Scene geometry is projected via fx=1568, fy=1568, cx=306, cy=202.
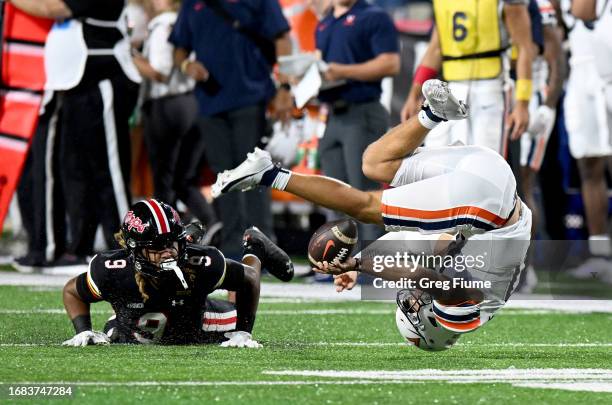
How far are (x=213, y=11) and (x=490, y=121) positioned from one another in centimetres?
252

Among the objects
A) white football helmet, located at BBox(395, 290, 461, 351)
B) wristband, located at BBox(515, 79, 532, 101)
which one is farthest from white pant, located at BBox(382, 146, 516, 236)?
wristband, located at BBox(515, 79, 532, 101)

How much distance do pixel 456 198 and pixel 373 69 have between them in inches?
147

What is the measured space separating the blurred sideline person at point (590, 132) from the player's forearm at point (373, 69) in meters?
1.52

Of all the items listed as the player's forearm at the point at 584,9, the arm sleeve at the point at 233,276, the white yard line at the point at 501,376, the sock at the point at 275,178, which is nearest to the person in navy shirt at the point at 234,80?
the player's forearm at the point at 584,9

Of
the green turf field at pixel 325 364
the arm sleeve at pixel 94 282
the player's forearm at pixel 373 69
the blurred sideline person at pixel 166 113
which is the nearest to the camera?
the green turf field at pixel 325 364

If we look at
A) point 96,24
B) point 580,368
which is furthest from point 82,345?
point 96,24

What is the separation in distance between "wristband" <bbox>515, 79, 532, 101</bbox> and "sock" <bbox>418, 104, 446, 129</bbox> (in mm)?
3111

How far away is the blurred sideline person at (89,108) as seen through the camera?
11742 millimetres

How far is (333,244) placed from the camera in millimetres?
7266

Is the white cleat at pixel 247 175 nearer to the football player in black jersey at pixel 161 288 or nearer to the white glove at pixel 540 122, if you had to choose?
the football player in black jersey at pixel 161 288

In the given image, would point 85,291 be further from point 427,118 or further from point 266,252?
point 427,118

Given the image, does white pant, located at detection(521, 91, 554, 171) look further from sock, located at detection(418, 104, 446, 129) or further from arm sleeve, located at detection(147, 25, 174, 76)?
sock, located at detection(418, 104, 446, 129)

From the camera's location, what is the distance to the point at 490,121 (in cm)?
1055

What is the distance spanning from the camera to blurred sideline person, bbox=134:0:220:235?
1288 cm
